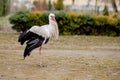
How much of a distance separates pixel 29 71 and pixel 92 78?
6.35 feet

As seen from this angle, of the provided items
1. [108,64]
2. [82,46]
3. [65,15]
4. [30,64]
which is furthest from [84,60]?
[65,15]

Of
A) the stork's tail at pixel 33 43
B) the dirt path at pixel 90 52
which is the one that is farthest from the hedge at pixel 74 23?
the stork's tail at pixel 33 43

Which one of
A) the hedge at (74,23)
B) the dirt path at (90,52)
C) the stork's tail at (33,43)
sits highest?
the stork's tail at (33,43)

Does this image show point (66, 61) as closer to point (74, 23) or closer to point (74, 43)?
point (74, 43)

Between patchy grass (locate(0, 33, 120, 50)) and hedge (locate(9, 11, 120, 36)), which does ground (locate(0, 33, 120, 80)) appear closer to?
patchy grass (locate(0, 33, 120, 50))

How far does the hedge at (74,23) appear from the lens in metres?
25.0

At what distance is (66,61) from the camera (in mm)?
14641

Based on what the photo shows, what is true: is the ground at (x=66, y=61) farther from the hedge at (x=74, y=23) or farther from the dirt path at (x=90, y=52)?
the hedge at (x=74, y=23)

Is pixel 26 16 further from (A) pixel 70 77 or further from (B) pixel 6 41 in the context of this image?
(A) pixel 70 77

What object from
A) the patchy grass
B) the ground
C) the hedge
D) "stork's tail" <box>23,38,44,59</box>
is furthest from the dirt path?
the hedge

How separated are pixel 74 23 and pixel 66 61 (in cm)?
1058

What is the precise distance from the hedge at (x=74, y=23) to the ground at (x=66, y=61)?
319 cm

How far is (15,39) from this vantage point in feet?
71.1

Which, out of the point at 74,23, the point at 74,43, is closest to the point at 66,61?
the point at 74,43
